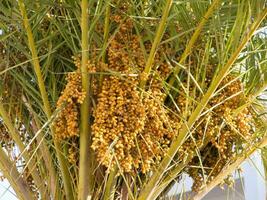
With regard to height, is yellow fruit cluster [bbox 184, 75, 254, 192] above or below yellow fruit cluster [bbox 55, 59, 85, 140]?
below

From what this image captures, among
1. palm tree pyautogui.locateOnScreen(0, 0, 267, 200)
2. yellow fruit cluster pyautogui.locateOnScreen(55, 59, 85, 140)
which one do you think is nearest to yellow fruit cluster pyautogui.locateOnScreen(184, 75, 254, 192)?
palm tree pyautogui.locateOnScreen(0, 0, 267, 200)

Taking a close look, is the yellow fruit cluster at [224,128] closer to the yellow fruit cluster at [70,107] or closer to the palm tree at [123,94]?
the palm tree at [123,94]

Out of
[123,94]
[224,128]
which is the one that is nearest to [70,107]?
[123,94]

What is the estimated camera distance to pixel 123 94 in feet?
2.13

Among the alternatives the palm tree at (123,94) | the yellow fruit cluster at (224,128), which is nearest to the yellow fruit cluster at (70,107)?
the palm tree at (123,94)

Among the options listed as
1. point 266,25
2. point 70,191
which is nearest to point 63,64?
point 70,191

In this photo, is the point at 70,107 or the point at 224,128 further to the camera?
the point at 224,128

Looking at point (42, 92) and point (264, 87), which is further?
point (264, 87)

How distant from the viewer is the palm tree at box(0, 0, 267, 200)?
0.65 meters

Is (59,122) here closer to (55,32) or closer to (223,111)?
(55,32)

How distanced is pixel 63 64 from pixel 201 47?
0.72ft

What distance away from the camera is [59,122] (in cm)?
66

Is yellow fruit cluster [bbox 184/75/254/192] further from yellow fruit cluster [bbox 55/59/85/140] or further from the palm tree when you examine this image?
yellow fruit cluster [bbox 55/59/85/140]

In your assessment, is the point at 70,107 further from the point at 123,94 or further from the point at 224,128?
the point at 224,128
